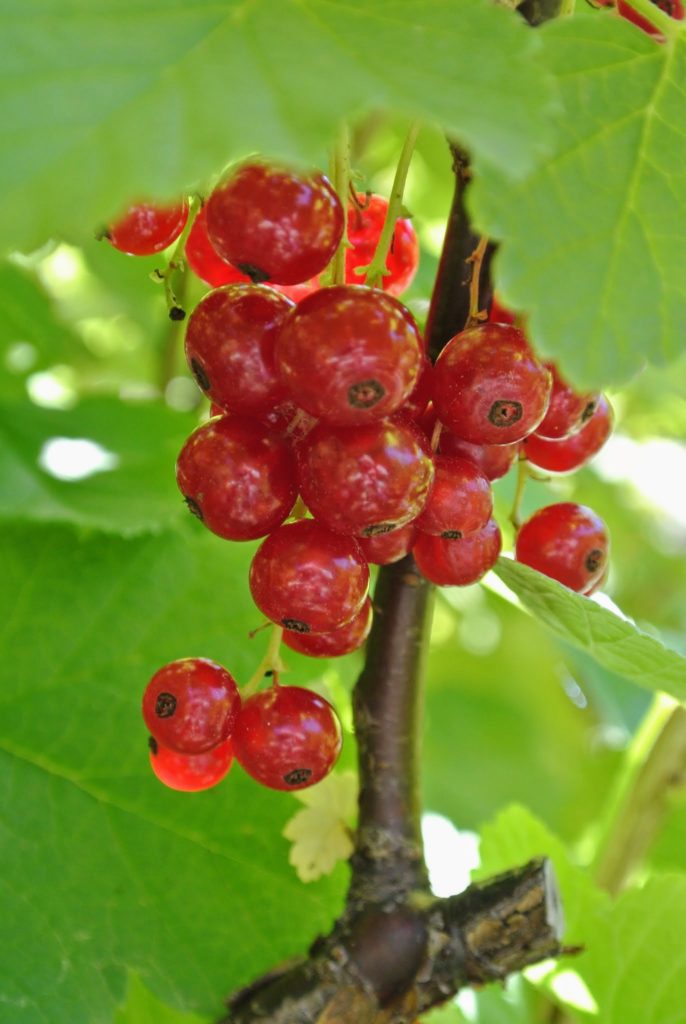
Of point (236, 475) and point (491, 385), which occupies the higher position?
point (491, 385)

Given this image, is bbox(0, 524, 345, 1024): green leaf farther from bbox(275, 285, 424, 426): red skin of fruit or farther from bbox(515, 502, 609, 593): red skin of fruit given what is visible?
bbox(275, 285, 424, 426): red skin of fruit

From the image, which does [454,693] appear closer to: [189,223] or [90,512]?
[90,512]

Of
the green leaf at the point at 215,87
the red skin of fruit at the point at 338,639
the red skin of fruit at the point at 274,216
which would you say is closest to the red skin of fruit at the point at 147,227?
the red skin of fruit at the point at 274,216

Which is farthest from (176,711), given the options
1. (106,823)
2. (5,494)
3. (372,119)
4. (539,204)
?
(372,119)

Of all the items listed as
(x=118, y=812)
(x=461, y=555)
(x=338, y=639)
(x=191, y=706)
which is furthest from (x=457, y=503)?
(x=118, y=812)

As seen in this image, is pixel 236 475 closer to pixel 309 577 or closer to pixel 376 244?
pixel 309 577

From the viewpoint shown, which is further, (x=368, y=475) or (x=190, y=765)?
(x=190, y=765)
